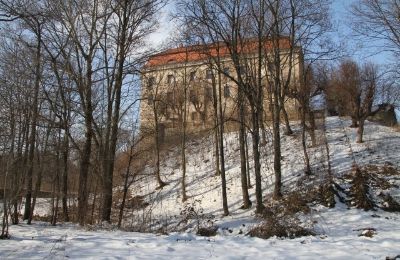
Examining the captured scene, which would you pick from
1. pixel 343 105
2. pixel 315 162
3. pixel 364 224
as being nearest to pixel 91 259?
pixel 364 224

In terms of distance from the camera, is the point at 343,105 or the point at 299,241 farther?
the point at 343,105

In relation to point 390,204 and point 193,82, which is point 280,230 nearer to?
point 390,204

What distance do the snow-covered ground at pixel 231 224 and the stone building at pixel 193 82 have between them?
3.87 meters

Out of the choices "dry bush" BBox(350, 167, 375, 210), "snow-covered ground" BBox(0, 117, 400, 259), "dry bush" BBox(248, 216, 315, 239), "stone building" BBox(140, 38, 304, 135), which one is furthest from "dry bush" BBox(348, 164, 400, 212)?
"stone building" BBox(140, 38, 304, 135)

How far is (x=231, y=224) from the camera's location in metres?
17.3

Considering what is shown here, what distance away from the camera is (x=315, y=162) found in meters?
24.5

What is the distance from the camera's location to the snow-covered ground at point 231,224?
8594 millimetres

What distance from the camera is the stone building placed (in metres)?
21.8

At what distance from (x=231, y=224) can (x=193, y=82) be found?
68.2 ft

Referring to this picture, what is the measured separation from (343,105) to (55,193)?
21840mm

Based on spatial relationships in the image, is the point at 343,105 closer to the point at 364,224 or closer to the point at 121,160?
the point at 121,160

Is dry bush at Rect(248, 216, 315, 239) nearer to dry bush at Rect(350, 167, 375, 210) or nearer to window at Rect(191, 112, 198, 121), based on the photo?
dry bush at Rect(350, 167, 375, 210)

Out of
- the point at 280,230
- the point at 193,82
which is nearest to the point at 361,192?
the point at 280,230

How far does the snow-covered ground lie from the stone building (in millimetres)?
3865
